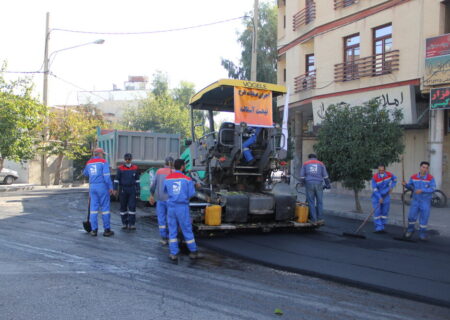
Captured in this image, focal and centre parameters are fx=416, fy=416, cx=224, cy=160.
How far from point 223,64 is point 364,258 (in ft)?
71.5

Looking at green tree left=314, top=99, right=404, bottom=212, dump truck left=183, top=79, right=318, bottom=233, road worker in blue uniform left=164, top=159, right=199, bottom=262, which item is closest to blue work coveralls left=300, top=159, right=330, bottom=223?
dump truck left=183, top=79, right=318, bottom=233

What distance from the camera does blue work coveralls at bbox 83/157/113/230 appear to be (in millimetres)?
7711

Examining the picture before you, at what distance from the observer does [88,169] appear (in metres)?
7.73

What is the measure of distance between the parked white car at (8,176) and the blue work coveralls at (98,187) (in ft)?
60.1

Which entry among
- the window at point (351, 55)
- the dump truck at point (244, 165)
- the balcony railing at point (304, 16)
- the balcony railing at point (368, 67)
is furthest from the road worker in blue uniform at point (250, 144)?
the balcony railing at point (304, 16)

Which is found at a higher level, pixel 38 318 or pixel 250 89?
pixel 250 89

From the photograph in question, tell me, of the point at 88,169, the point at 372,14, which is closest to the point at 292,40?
the point at 372,14

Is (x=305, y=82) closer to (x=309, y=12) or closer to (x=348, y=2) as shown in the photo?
(x=309, y=12)

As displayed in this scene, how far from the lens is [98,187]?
774 cm

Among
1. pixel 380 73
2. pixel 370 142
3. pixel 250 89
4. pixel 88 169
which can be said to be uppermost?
pixel 380 73

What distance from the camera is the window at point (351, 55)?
52.3ft

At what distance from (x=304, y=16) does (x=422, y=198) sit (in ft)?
41.1

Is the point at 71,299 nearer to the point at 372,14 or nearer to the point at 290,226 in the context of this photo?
the point at 290,226

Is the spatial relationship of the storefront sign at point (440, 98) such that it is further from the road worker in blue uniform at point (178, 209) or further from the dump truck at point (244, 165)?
the road worker in blue uniform at point (178, 209)
